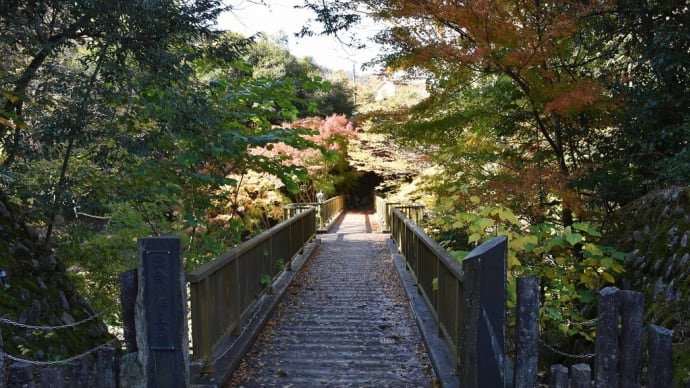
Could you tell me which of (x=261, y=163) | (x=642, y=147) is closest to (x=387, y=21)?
(x=261, y=163)

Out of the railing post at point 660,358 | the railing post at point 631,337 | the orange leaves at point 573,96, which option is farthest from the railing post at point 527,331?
the orange leaves at point 573,96

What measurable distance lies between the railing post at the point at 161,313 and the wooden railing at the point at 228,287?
391mm

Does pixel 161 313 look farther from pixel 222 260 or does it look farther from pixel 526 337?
pixel 526 337

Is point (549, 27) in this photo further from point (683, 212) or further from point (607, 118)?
point (683, 212)

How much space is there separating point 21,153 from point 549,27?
6.75 m

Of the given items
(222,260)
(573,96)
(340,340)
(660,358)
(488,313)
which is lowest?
(340,340)

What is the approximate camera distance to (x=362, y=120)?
841 centimetres

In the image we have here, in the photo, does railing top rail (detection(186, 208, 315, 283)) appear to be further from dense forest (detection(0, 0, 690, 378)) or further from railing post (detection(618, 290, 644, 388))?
railing post (detection(618, 290, 644, 388))

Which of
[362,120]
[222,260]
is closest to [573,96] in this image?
[362,120]

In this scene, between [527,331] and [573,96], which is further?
[573,96]

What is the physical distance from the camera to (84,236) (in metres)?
5.95

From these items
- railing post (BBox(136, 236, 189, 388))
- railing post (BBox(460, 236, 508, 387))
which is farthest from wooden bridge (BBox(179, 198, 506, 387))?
railing post (BBox(136, 236, 189, 388))

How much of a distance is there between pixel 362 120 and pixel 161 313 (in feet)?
19.7

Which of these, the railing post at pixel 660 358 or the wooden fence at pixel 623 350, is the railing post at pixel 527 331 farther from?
the railing post at pixel 660 358
